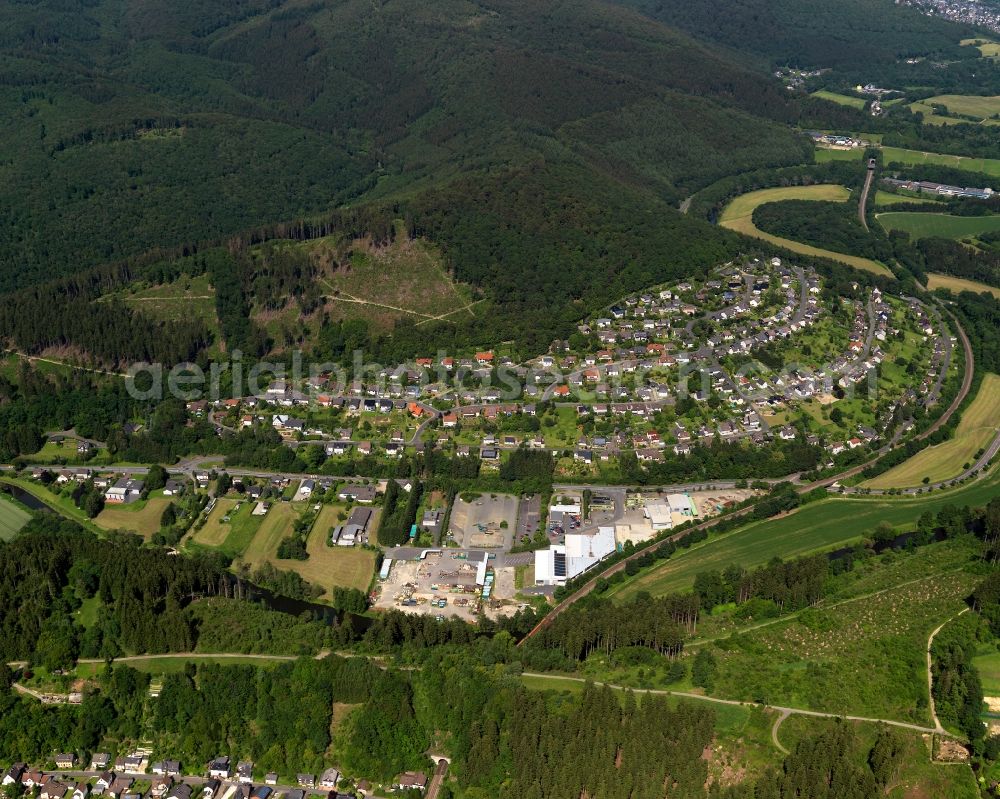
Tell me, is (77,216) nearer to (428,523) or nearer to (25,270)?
(25,270)

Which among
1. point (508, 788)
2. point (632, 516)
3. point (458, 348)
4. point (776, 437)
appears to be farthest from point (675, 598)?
point (458, 348)

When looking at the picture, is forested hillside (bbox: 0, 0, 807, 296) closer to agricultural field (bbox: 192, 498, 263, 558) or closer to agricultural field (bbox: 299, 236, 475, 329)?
agricultural field (bbox: 299, 236, 475, 329)

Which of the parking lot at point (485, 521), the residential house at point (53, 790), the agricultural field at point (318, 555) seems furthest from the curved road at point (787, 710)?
the residential house at point (53, 790)

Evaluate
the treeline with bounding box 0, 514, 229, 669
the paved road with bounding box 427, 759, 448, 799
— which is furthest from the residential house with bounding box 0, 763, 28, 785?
the paved road with bounding box 427, 759, 448, 799

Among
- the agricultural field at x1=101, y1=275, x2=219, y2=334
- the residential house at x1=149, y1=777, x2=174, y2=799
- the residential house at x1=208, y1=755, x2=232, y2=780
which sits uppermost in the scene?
the agricultural field at x1=101, y1=275, x2=219, y2=334

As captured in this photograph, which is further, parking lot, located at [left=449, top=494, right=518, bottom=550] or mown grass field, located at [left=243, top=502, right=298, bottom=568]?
parking lot, located at [left=449, top=494, right=518, bottom=550]

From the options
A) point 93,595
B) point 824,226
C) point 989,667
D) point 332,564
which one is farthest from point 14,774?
point 824,226

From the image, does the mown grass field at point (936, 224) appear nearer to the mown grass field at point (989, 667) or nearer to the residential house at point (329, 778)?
the mown grass field at point (989, 667)
